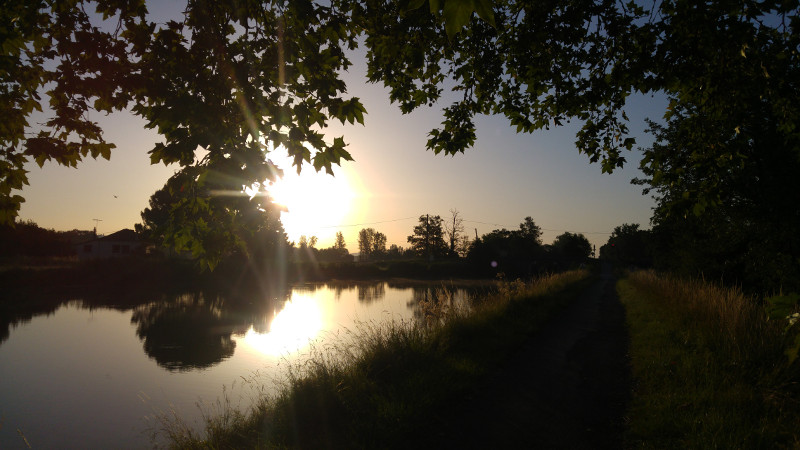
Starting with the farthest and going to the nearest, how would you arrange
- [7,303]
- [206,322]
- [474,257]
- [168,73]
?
[474,257] < [7,303] < [206,322] < [168,73]

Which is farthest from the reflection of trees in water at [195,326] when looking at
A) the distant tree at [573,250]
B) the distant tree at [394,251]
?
the distant tree at [394,251]

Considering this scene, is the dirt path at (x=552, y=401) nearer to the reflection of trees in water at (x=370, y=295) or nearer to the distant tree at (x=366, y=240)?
the reflection of trees in water at (x=370, y=295)

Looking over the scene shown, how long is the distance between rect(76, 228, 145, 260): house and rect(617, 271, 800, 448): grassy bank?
233 ft

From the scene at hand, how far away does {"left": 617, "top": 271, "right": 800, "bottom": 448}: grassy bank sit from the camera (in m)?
4.48

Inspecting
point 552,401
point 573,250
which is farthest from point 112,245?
point 573,250

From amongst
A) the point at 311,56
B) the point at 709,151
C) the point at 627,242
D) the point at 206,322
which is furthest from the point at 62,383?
the point at 627,242

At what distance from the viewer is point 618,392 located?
21.0 ft

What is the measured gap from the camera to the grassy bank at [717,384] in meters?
4.48

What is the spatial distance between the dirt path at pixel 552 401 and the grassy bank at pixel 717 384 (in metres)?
0.31

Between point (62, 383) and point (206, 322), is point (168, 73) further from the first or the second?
point (206, 322)

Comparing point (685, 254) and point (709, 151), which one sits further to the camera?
point (685, 254)

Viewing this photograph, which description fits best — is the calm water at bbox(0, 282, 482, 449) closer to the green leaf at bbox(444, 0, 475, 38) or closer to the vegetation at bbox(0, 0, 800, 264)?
the vegetation at bbox(0, 0, 800, 264)

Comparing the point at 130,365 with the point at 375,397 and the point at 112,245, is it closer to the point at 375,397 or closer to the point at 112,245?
the point at 375,397

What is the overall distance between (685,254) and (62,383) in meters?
23.6
